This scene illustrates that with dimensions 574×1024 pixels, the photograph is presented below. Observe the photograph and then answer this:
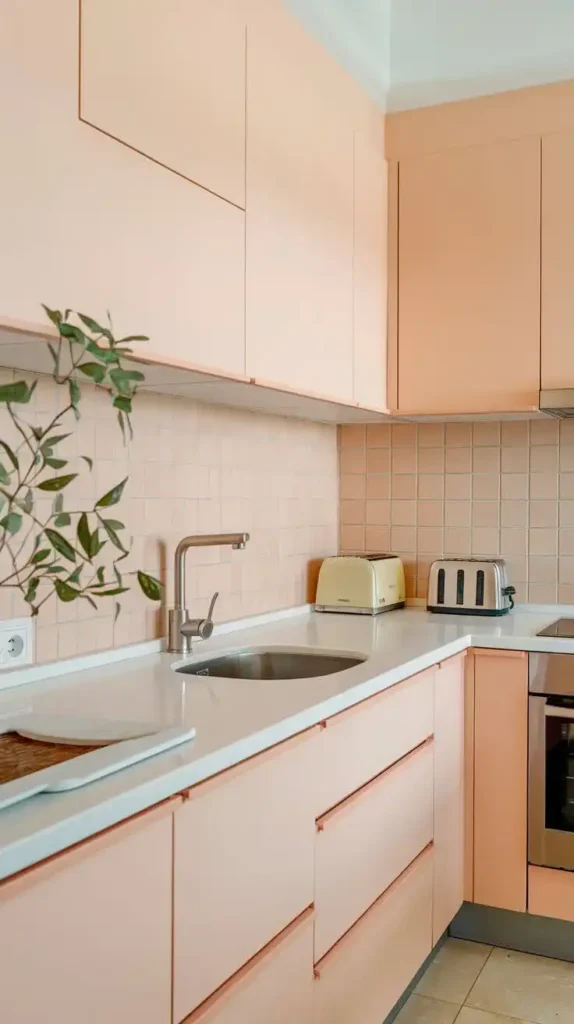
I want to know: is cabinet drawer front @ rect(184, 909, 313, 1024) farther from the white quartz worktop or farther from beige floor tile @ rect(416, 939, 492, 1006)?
beige floor tile @ rect(416, 939, 492, 1006)

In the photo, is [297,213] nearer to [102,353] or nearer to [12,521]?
[102,353]

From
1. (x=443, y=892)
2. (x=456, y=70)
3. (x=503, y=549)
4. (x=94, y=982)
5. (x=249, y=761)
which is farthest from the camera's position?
(x=503, y=549)

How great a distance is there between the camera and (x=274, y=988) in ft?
5.43

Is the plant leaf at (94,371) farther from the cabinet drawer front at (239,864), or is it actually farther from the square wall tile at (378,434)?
the square wall tile at (378,434)

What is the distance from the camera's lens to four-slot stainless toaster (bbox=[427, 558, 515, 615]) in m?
3.07

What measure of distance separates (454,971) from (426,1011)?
0.77 ft

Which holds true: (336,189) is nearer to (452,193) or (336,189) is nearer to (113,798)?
(452,193)

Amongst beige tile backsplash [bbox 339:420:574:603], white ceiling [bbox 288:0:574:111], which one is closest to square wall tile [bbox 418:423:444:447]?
beige tile backsplash [bbox 339:420:574:603]

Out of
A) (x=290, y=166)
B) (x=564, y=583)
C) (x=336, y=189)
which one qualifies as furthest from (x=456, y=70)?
(x=564, y=583)

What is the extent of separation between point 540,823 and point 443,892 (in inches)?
12.8

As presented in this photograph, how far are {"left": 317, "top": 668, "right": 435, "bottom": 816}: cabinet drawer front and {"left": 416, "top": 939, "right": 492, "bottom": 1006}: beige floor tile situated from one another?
67 cm

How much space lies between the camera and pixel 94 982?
1188mm

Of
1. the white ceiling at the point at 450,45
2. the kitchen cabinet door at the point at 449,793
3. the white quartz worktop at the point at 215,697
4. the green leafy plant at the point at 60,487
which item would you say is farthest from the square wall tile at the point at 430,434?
the green leafy plant at the point at 60,487

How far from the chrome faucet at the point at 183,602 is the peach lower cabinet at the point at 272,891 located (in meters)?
0.49
